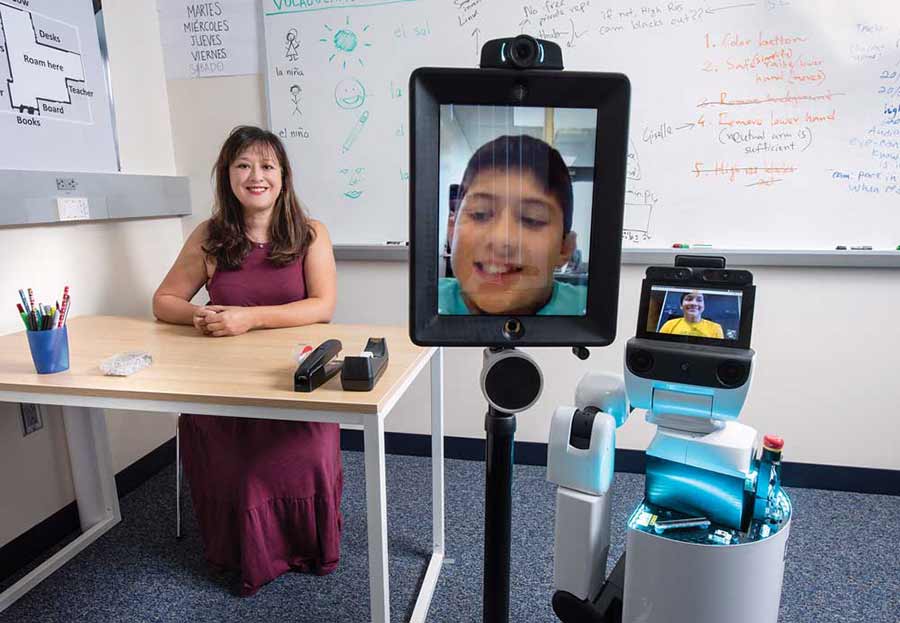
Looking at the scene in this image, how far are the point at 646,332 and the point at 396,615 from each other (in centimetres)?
109

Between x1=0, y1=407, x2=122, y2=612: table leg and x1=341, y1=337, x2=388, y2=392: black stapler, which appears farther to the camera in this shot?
x1=0, y1=407, x2=122, y2=612: table leg

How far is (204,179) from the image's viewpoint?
254 centimetres

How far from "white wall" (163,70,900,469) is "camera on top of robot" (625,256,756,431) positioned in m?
1.14

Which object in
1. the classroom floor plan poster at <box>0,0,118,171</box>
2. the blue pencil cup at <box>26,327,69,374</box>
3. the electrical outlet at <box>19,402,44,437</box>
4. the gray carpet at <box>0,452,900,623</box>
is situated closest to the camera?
the blue pencil cup at <box>26,327,69,374</box>

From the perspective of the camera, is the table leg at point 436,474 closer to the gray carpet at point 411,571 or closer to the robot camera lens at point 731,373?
the gray carpet at point 411,571

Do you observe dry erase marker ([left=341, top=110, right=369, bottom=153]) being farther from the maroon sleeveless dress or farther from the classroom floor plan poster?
the classroom floor plan poster

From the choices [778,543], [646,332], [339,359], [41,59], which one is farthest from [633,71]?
[41,59]

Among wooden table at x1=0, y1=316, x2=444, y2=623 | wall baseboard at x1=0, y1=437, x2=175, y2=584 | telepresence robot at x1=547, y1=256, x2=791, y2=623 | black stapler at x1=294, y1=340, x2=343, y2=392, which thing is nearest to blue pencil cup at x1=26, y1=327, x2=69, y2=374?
wooden table at x1=0, y1=316, x2=444, y2=623

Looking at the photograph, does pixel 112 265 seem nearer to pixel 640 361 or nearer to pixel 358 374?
Result: pixel 358 374

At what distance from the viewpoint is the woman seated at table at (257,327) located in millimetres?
1688

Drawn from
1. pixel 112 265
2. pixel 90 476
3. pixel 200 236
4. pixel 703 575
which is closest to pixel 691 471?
pixel 703 575

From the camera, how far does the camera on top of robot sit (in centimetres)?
105

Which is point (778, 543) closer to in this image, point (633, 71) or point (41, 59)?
point (633, 71)

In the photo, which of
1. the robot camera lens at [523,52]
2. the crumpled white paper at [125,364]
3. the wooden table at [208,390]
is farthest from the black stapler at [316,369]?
the robot camera lens at [523,52]
